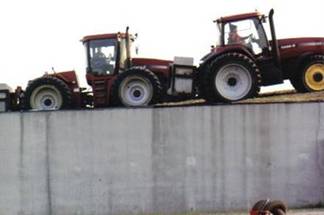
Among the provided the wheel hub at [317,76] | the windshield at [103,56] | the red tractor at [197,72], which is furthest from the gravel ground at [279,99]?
the windshield at [103,56]

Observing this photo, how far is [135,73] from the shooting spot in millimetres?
20219

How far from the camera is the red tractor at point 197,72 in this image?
19.9 m

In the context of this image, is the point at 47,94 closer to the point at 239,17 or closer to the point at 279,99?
the point at 239,17

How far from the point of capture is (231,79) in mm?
20172

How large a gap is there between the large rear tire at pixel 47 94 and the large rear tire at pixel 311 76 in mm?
6894

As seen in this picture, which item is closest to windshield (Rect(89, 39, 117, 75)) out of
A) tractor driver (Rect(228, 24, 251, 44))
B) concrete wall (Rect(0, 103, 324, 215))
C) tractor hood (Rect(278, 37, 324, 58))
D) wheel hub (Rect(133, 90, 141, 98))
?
wheel hub (Rect(133, 90, 141, 98))

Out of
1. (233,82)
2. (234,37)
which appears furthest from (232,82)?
(234,37)

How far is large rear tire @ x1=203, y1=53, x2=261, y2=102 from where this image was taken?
19641 mm

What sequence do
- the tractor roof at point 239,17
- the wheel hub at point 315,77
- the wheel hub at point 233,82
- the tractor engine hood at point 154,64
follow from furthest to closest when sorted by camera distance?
1. the tractor engine hood at point 154,64
2. the wheel hub at point 315,77
3. the tractor roof at point 239,17
4. the wheel hub at point 233,82

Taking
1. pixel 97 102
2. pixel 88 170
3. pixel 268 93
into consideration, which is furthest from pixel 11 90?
pixel 268 93

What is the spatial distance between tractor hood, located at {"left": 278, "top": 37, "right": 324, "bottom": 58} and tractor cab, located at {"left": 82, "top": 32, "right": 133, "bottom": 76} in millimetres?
4696

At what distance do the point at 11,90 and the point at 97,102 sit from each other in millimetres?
2949

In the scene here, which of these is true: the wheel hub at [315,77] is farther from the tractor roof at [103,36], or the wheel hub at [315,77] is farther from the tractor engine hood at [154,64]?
the tractor roof at [103,36]

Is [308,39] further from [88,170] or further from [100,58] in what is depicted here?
[88,170]
